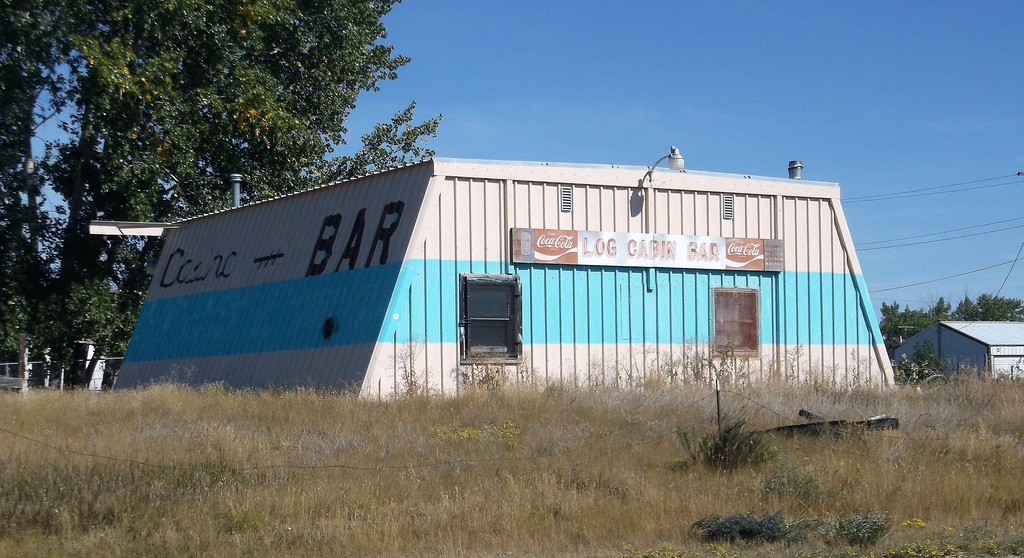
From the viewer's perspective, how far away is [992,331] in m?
55.7

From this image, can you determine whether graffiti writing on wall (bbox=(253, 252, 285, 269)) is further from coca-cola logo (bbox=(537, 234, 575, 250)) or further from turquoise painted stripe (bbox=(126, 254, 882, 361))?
coca-cola logo (bbox=(537, 234, 575, 250))

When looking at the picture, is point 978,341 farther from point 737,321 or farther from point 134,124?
point 134,124

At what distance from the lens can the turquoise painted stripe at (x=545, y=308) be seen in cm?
1548

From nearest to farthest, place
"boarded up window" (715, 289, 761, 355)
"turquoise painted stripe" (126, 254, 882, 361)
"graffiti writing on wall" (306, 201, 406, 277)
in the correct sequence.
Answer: "turquoise painted stripe" (126, 254, 882, 361), "graffiti writing on wall" (306, 201, 406, 277), "boarded up window" (715, 289, 761, 355)

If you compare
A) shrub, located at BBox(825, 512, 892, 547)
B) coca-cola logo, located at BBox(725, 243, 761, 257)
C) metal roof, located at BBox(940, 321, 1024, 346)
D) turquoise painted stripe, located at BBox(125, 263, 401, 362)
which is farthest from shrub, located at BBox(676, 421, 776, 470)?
metal roof, located at BBox(940, 321, 1024, 346)

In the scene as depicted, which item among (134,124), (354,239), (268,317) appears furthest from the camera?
(134,124)

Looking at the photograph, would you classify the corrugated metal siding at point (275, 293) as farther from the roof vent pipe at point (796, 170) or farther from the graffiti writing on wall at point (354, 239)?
the roof vent pipe at point (796, 170)

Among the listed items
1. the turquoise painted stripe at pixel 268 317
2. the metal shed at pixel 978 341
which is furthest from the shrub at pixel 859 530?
the metal shed at pixel 978 341

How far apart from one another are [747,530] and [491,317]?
7582 mm

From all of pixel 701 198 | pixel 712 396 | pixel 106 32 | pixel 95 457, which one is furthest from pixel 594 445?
pixel 106 32

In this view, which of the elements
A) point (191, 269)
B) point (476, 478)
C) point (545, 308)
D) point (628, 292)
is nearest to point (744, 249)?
point (628, 292)

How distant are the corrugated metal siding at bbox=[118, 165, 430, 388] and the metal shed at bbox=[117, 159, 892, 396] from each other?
4cm

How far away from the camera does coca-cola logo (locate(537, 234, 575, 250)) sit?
16.3 metres

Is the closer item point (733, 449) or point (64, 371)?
point (733, 449)
